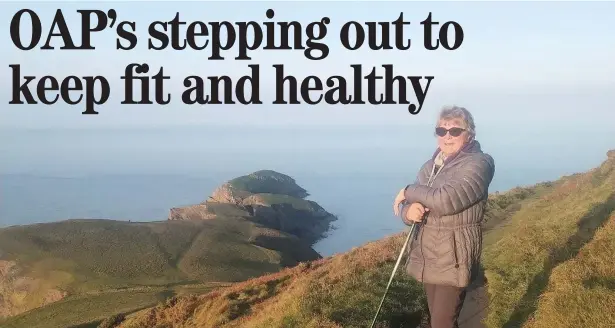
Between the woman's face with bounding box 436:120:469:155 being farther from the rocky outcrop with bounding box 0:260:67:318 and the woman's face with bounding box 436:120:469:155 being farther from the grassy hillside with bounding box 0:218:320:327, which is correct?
the rocky outcrop with bounding box 0:260:67:318

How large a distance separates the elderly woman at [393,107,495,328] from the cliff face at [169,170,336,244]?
92.2 meters

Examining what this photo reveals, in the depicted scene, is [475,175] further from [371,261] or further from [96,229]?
[96,229]

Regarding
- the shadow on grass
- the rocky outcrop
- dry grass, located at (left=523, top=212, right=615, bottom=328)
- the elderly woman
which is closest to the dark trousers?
the elderly woman

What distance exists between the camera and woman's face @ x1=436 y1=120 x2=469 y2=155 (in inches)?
211

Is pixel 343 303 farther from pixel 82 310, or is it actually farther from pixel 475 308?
pixel 82 310

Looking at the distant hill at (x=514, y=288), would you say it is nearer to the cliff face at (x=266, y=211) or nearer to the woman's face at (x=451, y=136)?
the woman's face at (x=451, y=136)

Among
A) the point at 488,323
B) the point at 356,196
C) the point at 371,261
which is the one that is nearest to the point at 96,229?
the point at 371,261

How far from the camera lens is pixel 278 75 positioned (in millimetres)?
18094

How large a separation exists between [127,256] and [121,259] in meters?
1.40

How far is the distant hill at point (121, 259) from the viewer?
48600mm

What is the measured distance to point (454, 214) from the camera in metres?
5.26

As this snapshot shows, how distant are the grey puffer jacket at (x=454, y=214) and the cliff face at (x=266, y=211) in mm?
92252

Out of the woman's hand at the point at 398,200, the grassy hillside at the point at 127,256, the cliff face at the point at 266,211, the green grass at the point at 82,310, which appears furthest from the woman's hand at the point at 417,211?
the cliff face at the point at 266,211

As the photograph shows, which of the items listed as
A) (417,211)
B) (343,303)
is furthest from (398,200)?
(343,303)
